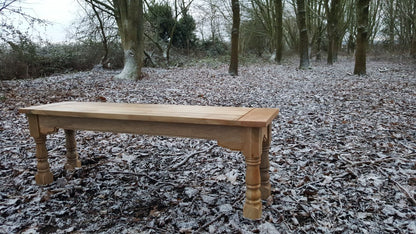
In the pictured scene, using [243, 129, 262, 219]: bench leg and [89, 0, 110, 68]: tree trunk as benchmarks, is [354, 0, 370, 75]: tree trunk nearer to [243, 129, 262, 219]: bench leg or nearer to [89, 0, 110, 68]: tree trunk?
[243, 129, 262, 219]: bench leg

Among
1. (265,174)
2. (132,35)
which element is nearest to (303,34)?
(132,35)

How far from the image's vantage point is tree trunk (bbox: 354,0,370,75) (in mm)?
10012

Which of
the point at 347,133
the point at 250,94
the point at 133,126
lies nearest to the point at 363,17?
the point at 250,94

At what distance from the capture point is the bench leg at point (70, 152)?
11.7 feet

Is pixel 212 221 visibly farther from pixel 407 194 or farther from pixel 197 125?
pixel 407 194

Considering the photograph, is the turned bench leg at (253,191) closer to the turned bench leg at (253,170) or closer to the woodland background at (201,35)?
the turned bench leg at (253,170)

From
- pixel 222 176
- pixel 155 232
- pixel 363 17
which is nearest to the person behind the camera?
pixel 155 232

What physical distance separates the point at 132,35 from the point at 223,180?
26.9 ft

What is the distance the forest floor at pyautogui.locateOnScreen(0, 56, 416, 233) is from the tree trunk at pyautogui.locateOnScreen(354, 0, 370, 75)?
15.6 feet

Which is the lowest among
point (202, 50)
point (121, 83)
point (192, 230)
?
point (192, 230)

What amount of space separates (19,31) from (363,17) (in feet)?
36.3

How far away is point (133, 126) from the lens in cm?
268

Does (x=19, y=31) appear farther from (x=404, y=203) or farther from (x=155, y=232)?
(x=404, y=203)

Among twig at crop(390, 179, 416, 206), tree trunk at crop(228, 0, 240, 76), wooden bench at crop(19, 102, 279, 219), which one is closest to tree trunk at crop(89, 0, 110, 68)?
tree trunk at crop(228, 0, 240, 76)
